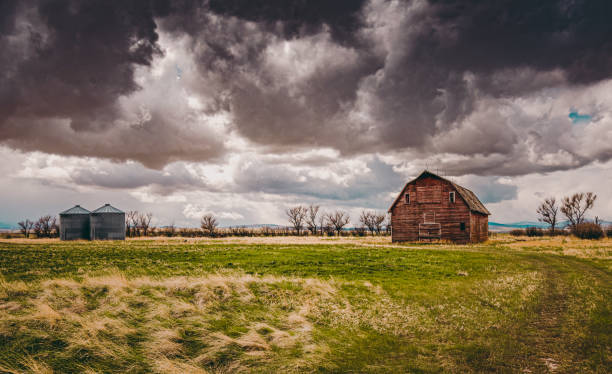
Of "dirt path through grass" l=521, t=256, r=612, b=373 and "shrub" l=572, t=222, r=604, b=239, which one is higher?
"dirt path through grass" l=521, t=256, r=612, b=373

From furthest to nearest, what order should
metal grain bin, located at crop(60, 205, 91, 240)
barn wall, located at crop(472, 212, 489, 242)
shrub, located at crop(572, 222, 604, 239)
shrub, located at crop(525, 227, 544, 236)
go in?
1. shrub, located at crop(525, 227, 544, 236)
2. metal grain bin, located at crop(60, 205, 91, 240)
3. shrub, located at crop(572, 222, 604, 239)
4. barn wall, located at crop(472, 212, 489, 242)

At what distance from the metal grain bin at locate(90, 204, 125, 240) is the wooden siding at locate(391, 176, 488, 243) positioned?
5201 centimetres

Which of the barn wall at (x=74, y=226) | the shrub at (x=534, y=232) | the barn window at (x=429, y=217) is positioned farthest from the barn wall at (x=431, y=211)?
the barn wall at (x=74, y=226)

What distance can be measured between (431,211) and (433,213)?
0.41 m

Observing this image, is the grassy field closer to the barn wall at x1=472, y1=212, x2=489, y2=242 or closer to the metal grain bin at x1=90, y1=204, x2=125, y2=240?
the barn wall at x1=472, y1=212, x2=489, y2=242

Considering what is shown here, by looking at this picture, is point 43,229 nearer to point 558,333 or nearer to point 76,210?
point 76,210

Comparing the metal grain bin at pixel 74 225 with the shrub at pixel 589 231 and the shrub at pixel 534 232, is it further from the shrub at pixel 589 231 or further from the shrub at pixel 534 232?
the shrub at pixel 534 232

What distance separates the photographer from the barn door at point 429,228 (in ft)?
165

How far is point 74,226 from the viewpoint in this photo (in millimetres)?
64750

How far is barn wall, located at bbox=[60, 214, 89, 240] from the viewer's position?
64.1 metres

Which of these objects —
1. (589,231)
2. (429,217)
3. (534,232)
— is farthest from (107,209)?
(534,232)

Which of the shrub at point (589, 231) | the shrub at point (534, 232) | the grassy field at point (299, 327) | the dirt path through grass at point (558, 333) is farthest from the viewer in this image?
the shrub at point (534, 232)

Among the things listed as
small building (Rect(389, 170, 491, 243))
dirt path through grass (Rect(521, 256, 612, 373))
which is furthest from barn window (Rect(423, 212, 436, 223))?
dirt path through grass (Rect(521, 256, 612, 373))

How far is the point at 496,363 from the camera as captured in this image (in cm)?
613
